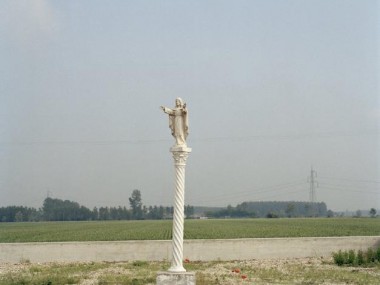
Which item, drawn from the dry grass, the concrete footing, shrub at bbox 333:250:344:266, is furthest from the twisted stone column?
shrub at bbox 333:250:344:266

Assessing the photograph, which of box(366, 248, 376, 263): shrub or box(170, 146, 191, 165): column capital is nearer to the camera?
box(170, 146, 191, 165): column capital

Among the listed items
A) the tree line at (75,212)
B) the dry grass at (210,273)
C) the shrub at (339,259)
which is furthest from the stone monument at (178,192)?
the tree line at (75,212)

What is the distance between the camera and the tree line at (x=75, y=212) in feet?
330

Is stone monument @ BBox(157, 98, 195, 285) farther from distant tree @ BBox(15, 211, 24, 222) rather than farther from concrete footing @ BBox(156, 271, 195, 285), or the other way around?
distant tree @ BBox(15, 211, 24, 222)

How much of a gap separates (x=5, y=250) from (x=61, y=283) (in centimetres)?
694

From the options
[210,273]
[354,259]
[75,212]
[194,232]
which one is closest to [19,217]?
[75,212]

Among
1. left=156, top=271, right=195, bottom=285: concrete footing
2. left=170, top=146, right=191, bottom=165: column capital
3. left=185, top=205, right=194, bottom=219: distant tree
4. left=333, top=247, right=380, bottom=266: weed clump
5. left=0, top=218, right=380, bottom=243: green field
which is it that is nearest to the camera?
left=156, top=271, right=195, bottom=285: concrete footing

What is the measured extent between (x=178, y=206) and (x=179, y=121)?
1.95m

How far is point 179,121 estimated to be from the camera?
41.2 ft

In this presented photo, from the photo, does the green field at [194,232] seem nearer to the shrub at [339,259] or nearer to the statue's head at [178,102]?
the shrub at [339,259]

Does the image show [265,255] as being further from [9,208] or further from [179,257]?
[9,208]

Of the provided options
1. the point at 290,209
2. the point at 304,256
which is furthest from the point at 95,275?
the point at 290,209

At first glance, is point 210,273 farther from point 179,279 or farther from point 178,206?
point 178,206

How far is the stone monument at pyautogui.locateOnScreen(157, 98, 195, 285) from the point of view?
38.9ft
